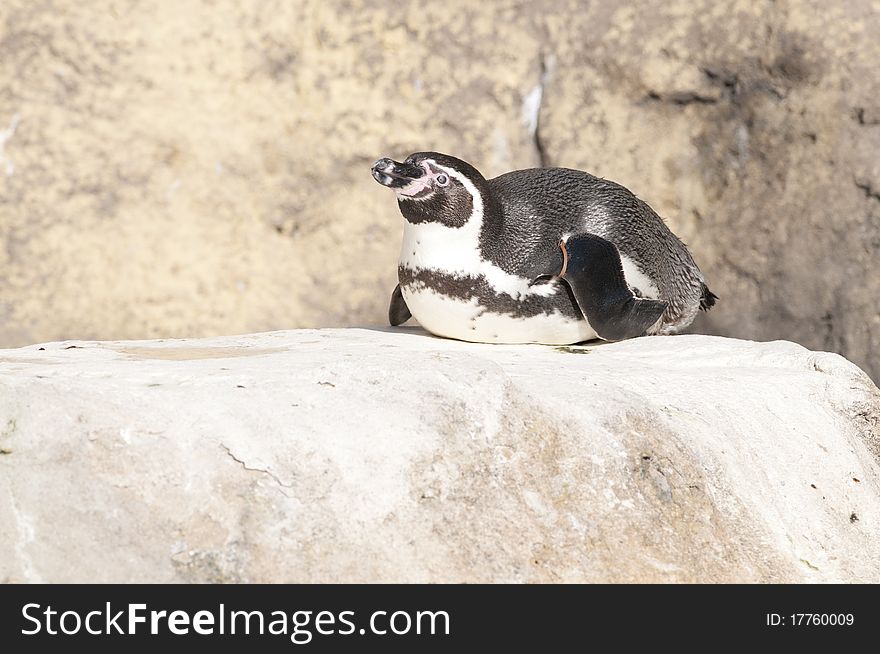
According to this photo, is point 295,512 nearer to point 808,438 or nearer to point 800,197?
point 808,438

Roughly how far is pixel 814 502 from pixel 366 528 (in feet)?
3.82

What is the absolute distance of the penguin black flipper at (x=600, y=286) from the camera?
11.5 feet

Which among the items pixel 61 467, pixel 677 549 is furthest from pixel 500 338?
pixel 61 467

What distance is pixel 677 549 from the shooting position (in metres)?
2.46

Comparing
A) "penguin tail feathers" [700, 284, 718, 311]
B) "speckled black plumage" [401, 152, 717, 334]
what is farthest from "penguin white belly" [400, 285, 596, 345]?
"penguin tail feathers" [700, 284, 718, 311]

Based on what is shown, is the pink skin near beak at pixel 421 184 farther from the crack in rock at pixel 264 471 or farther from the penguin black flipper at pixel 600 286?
the crack in rock at pixel 264 471

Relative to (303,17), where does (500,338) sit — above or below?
below

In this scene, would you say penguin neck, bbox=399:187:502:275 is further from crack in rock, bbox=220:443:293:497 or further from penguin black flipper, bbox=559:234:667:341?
crack in rock, bbox=220:443:293:497

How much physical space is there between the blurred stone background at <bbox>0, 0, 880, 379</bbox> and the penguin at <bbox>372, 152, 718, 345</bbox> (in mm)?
1169

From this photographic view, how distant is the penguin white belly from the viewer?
3.52 m

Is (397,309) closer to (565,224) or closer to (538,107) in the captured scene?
(565,224)

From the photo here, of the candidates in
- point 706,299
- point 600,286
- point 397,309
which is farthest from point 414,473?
point 706,299

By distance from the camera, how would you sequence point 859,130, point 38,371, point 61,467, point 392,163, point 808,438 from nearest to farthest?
point 61,467
point 38,371
point 808,438
point 392,163
point 859,130

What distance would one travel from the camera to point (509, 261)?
11.5 ft
